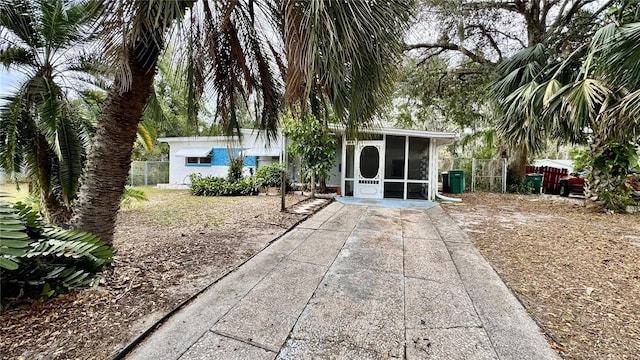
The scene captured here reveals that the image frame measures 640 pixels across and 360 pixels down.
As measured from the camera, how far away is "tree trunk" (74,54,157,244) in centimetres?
307

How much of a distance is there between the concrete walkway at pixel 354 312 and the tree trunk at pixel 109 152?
65.1 inches

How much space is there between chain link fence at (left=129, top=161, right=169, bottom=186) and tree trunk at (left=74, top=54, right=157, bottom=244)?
16166 millimetres

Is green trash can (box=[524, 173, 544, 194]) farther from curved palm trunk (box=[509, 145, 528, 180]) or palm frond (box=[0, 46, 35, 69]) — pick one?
palm frond (box=[0, 46, 35, 69])

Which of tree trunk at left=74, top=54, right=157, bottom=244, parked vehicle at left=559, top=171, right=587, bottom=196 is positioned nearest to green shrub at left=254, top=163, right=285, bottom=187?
tree trunk at left=74, top=54, right=157, bottom=244

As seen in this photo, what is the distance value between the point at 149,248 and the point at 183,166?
A: 12.5m

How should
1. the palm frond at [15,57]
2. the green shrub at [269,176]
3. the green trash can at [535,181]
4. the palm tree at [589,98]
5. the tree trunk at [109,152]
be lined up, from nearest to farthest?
the tree trunk at [109,152], the palm frond at [15,57], the palm tree at [589,98], the green shrub at [269,176], the green trash can at [535,181]

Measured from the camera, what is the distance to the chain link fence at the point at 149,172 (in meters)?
17.0

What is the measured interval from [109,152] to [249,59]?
2207 mm

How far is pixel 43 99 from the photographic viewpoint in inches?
157

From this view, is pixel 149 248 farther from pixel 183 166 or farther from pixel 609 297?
pixel 183 166

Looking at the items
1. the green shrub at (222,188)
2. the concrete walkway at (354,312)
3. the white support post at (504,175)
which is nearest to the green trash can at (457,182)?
the white support post at (504,175)

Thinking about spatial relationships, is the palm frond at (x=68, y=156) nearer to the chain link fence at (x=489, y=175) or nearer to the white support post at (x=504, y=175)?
the chain link fence at (x=489, y=175)

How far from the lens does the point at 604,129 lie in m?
6.25

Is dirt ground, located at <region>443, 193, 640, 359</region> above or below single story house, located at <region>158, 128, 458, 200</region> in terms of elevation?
below
